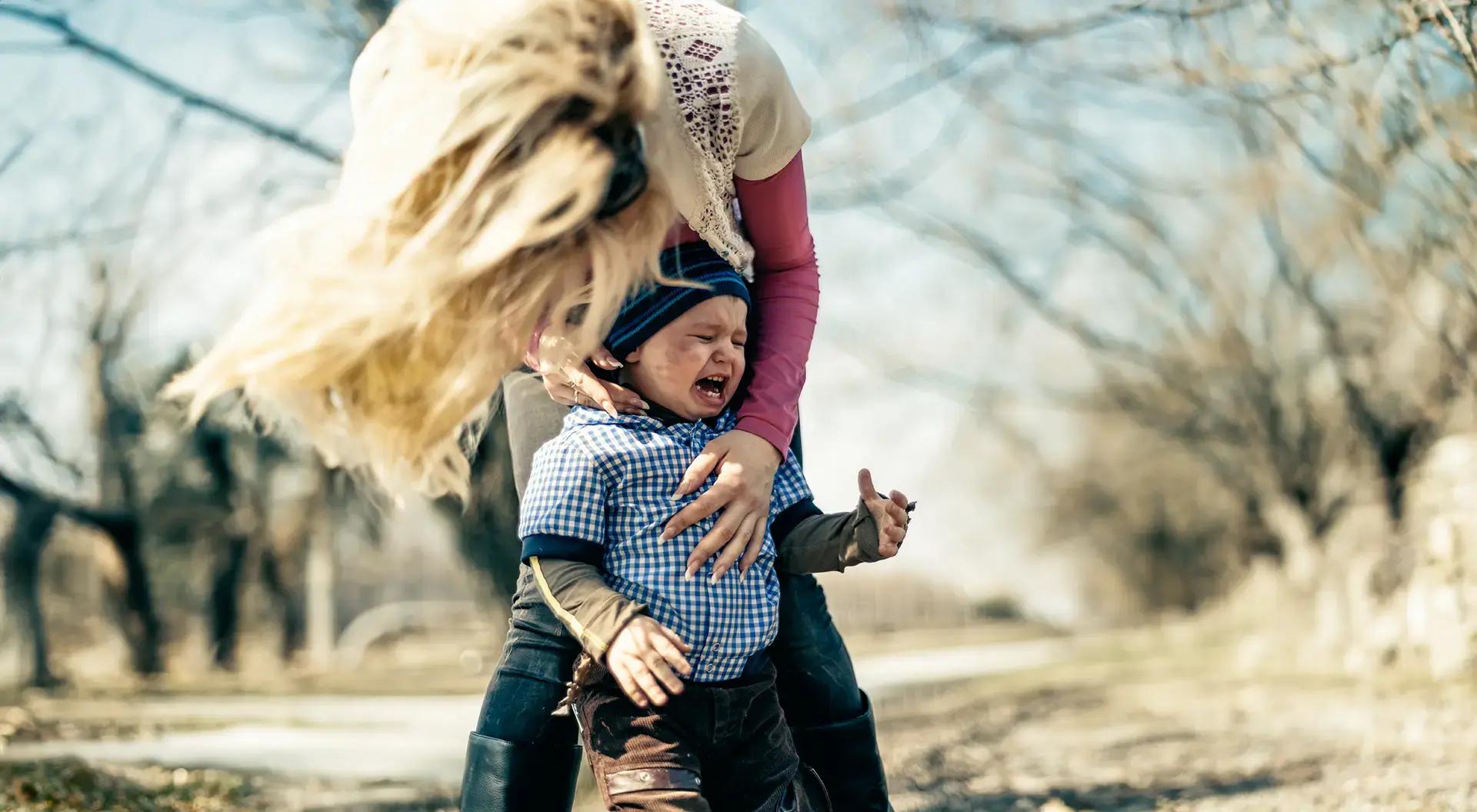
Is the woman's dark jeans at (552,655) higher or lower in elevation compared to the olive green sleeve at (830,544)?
lower

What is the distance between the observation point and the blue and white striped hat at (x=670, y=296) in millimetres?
1968

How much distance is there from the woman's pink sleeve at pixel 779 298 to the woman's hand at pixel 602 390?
170 mm

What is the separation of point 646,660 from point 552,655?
329mm

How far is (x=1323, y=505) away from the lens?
43.5 ft

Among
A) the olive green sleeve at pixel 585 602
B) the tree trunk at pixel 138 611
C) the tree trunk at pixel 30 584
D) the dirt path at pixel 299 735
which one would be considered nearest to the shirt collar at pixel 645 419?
the olive green sleeve at pixel 585 602

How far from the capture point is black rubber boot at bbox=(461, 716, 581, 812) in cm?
200

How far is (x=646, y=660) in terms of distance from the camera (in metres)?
1.75

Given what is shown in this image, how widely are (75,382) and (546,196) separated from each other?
9.09 meters

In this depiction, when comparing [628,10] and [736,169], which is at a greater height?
[628,10]

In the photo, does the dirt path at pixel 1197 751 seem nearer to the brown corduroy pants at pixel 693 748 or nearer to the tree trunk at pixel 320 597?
the brown corduroy pants at pixel 693 748

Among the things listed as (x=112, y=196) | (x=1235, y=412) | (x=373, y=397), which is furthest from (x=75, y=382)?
(x=1235, y=412)

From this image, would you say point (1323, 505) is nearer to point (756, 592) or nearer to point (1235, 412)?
point (1235, 412)

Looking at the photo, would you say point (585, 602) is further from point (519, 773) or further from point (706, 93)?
point (706, 93)

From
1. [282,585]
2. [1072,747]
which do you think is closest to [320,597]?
[282,585]
